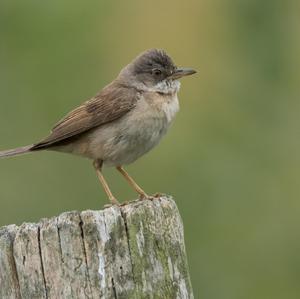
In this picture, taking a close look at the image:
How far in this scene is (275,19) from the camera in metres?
11.2

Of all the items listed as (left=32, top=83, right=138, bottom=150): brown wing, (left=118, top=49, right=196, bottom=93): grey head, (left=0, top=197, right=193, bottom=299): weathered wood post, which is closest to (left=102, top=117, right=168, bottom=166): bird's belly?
(left=32, top=83, right=138, bottom=150): brown wing

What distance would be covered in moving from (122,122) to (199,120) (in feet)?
10.6

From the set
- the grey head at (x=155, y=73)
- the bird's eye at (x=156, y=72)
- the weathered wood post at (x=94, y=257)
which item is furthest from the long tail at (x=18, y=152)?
the weathered wood post at (x=94, y=257)

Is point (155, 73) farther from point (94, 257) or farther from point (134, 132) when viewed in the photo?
point (94, 257)

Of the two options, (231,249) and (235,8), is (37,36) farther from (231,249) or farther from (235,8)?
(231,249)

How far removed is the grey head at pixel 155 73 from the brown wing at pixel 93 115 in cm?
28

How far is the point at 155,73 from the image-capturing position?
8070 mm

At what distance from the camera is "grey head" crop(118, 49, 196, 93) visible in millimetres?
8008

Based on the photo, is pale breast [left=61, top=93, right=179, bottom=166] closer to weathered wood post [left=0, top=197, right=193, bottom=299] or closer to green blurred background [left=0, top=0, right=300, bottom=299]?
green blurred background [left=0, top=0, right=300, bottom=299]

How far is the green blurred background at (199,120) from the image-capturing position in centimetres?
886

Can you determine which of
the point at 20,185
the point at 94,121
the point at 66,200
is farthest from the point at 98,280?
the point at 20,185

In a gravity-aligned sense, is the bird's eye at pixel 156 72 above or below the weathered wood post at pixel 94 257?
above

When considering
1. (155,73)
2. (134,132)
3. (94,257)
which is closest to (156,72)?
(155,73)

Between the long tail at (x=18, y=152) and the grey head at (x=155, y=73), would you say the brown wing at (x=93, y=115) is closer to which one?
the long tail at (x=18, y=152)
